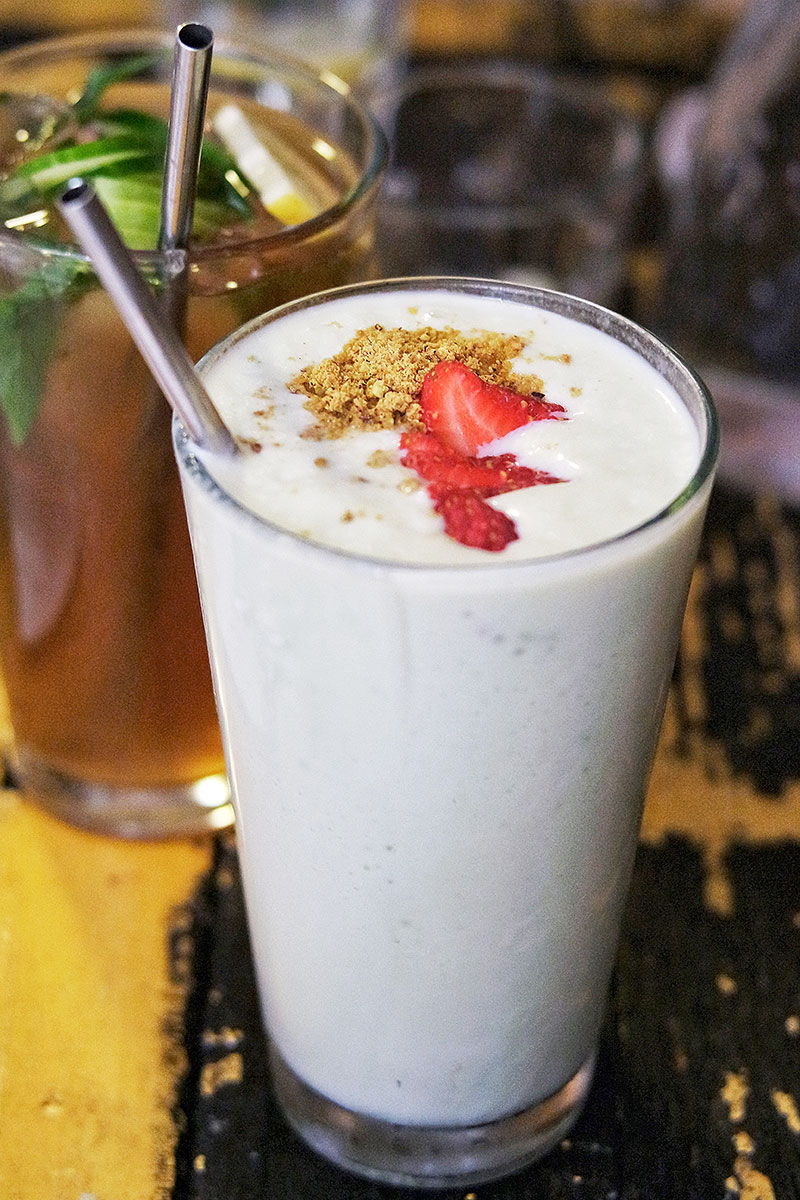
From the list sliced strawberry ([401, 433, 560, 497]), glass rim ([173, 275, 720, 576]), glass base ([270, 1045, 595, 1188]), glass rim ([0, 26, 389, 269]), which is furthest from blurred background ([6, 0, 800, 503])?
glass base ([270, 1045, 595, 1188])

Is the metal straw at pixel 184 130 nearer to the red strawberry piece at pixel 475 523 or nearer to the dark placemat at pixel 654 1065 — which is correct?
the red strawberry piece at pixel 475 523

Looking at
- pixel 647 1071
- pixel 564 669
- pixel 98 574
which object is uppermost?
pixel 564 669

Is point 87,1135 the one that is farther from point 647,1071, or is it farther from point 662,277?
point 662,277

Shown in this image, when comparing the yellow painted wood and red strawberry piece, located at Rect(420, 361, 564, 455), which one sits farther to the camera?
the yellow painted wood

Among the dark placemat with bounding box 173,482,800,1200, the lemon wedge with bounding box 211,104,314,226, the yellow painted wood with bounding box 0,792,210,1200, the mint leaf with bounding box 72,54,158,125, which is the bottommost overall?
the dark placemat with bounding box 173,482,800,1200

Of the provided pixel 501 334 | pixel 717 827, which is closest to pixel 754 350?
pixel 717 827

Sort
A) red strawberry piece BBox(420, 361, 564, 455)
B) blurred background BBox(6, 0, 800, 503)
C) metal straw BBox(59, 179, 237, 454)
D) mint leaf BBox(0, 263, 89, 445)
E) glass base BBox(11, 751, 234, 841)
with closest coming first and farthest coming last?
metal straw BBox(59, 179, 237, 454)
red strawberry piece BBox(420, 361, 564, 455)
mint leaf BBox(0, 263, 89, 445)
glass base BBox(11, 751, 234, 841)
blurred background BBox(6, 0, 800, 503)

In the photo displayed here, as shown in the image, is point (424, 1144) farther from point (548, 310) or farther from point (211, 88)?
point (211, 88)

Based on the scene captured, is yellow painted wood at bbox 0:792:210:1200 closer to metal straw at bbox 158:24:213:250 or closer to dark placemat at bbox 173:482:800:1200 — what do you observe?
dark placemat at bbox 173:482:800:1200
